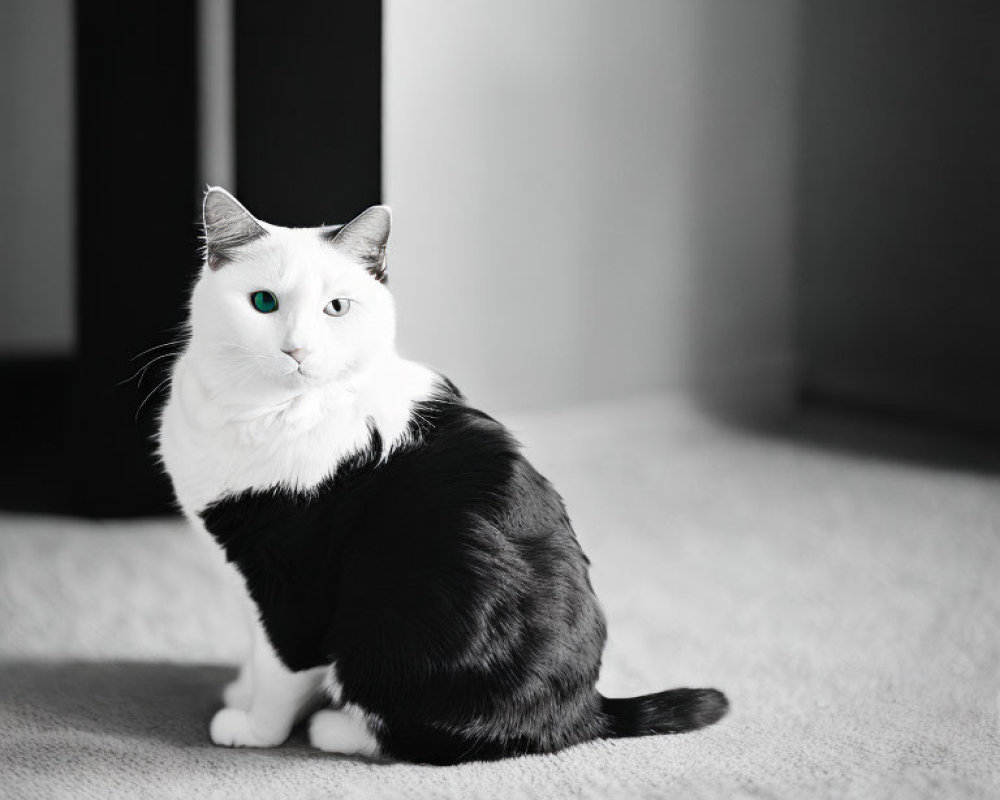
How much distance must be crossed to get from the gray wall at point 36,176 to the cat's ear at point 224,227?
6.62ft

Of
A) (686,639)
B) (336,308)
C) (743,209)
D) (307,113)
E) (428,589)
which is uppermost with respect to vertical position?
(307,113)

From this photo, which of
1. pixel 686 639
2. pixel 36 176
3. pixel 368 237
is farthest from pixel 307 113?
pixel 36 176

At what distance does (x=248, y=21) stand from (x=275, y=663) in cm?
123

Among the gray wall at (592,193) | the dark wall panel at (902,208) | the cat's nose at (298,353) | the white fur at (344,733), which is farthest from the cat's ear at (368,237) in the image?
the dark wall panel at (902,208)

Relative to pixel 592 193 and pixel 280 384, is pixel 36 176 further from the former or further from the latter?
pixel 280 384

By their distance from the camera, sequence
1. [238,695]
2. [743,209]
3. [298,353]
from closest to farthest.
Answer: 1. [298,353]
2. [238,695]
3. [743,209]

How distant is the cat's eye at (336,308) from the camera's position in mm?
1101

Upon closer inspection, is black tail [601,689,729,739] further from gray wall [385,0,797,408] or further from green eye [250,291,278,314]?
gray wall [385,0,797,408]

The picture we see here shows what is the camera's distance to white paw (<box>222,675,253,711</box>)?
49.6 inches

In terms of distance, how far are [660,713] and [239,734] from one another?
43cm

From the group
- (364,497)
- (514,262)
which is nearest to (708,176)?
(514,262)

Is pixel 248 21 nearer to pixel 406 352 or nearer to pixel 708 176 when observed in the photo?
pixel 406 352

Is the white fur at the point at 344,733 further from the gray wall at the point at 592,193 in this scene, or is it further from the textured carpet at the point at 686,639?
the gray wall at the point at 592,193

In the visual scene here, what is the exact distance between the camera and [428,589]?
3.60ft
